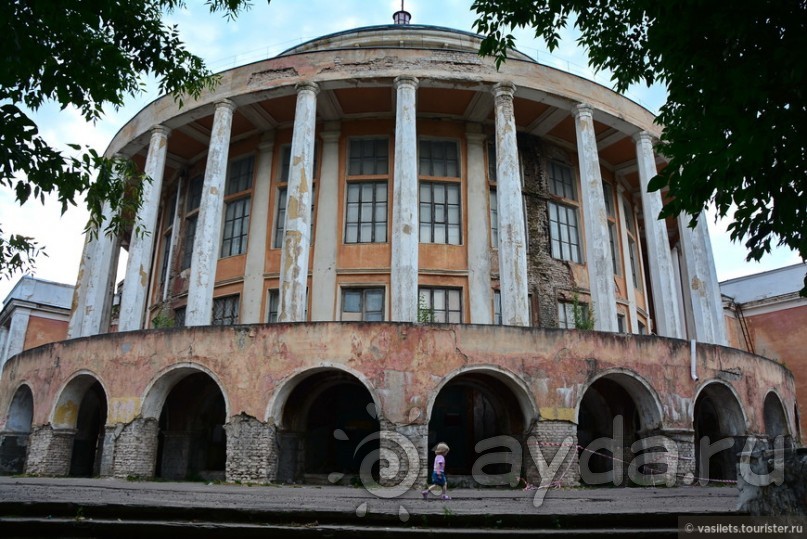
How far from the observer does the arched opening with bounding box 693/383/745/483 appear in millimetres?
15695

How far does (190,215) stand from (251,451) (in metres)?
11.1

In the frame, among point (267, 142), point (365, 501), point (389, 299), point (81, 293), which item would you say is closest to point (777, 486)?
point (365, 501)

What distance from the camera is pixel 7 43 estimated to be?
533cm

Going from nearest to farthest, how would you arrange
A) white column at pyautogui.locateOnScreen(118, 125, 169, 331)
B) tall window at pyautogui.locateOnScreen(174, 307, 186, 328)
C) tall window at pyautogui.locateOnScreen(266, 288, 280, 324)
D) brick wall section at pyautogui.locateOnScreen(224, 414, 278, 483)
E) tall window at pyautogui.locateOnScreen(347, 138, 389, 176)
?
brick wall section at pyautogui.locateOnScreen(224, 414, 278, 483) < white column at pyautogui.locateOnScreen(118, 125, 169, 331) < tall window at pyautogui.locateOnScreen(266, 288, 280, 324) < tall window at pyautogui.locateOnScreen(347, 138, 389, 176) < tall window at pyautogui.locateOnScreen(174, 307, 186, 328)

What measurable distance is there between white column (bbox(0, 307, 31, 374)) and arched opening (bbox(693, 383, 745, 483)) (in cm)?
2856

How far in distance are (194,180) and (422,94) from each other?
8.86m

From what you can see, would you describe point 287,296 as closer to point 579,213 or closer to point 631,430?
point 631,430

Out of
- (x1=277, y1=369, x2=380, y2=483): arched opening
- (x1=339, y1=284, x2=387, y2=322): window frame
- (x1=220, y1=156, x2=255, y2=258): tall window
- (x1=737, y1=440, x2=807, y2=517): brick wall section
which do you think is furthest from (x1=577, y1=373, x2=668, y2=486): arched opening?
(x1=220, y1=156, x2=255, y2=258): tall window

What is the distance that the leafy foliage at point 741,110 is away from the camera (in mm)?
5117

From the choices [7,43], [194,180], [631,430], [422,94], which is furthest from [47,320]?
[7,43]

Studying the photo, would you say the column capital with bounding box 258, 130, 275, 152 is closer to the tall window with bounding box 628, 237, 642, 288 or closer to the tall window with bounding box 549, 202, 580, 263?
the tall window with bounding box 549, 202, 580, 263

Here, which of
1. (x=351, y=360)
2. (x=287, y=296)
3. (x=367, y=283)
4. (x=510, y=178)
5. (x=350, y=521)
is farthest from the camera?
(x=367, y=283)

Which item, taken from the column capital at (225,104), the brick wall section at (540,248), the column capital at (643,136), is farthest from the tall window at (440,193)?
the column capital at (225,104)

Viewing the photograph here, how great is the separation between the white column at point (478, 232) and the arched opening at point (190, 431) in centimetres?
741
